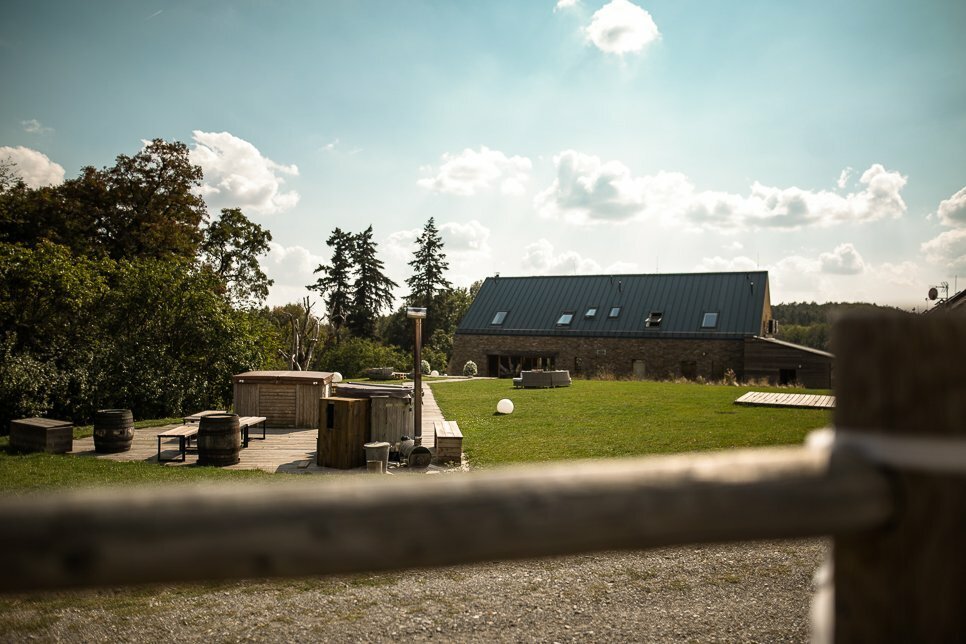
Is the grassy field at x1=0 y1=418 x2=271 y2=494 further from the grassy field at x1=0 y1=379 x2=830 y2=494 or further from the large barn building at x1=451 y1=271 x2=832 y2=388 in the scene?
the large barn building at x1=451 y1=271 x2=832 y2=388

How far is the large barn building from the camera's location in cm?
3288

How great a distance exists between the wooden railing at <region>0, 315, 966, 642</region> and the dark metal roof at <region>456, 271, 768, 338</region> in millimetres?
34794

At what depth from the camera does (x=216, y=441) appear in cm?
1051

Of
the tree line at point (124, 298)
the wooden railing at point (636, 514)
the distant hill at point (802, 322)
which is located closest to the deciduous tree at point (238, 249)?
the tree line at point (124, 298)

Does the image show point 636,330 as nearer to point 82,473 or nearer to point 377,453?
point 377,453

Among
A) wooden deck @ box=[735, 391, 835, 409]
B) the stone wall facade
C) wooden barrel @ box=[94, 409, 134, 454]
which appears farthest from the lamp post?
the stone wall facade

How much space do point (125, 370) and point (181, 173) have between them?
11.4 metres

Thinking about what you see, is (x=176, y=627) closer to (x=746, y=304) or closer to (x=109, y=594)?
(x=109, y=594)

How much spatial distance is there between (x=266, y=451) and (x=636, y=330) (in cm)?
2801

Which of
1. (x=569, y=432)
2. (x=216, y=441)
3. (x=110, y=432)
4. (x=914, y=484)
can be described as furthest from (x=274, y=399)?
(x=914, y=484)

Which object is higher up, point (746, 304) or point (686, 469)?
point (746, 304)

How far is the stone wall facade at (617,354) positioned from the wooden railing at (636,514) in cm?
3421

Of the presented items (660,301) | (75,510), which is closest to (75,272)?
(75,510)

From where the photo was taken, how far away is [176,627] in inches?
188
